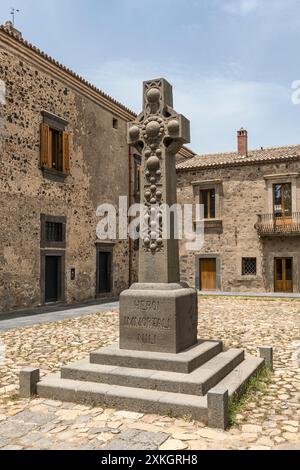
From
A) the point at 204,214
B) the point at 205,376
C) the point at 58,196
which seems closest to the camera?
the point at 205,376

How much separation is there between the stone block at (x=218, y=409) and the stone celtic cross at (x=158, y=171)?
1.98 m

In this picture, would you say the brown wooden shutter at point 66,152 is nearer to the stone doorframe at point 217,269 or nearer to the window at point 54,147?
the window at point 54,147

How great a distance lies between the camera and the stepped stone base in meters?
4.23

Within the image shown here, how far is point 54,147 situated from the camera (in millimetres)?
15328

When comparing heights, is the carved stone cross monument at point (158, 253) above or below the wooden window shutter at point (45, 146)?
below

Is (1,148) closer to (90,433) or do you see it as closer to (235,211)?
(90,433)

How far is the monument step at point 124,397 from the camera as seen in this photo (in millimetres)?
4234

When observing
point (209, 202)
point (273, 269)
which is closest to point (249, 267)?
point (273, 269)

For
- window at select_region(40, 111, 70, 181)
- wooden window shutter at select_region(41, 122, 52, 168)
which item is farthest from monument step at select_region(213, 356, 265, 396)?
window at select_region(40, 111, 70, 181)

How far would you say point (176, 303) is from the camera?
5.34 meters

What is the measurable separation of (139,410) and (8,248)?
9.65 m

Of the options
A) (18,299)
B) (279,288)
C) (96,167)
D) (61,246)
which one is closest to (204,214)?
(279,288)

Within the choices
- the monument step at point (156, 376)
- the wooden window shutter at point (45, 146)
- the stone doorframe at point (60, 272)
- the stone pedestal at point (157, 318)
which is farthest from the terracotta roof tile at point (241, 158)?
the monument step at point (156, 376)

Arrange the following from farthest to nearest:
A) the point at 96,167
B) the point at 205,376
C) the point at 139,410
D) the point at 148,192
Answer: the point at 96,167, the point at 148,192, the point at 205,376, the point at 139,410
